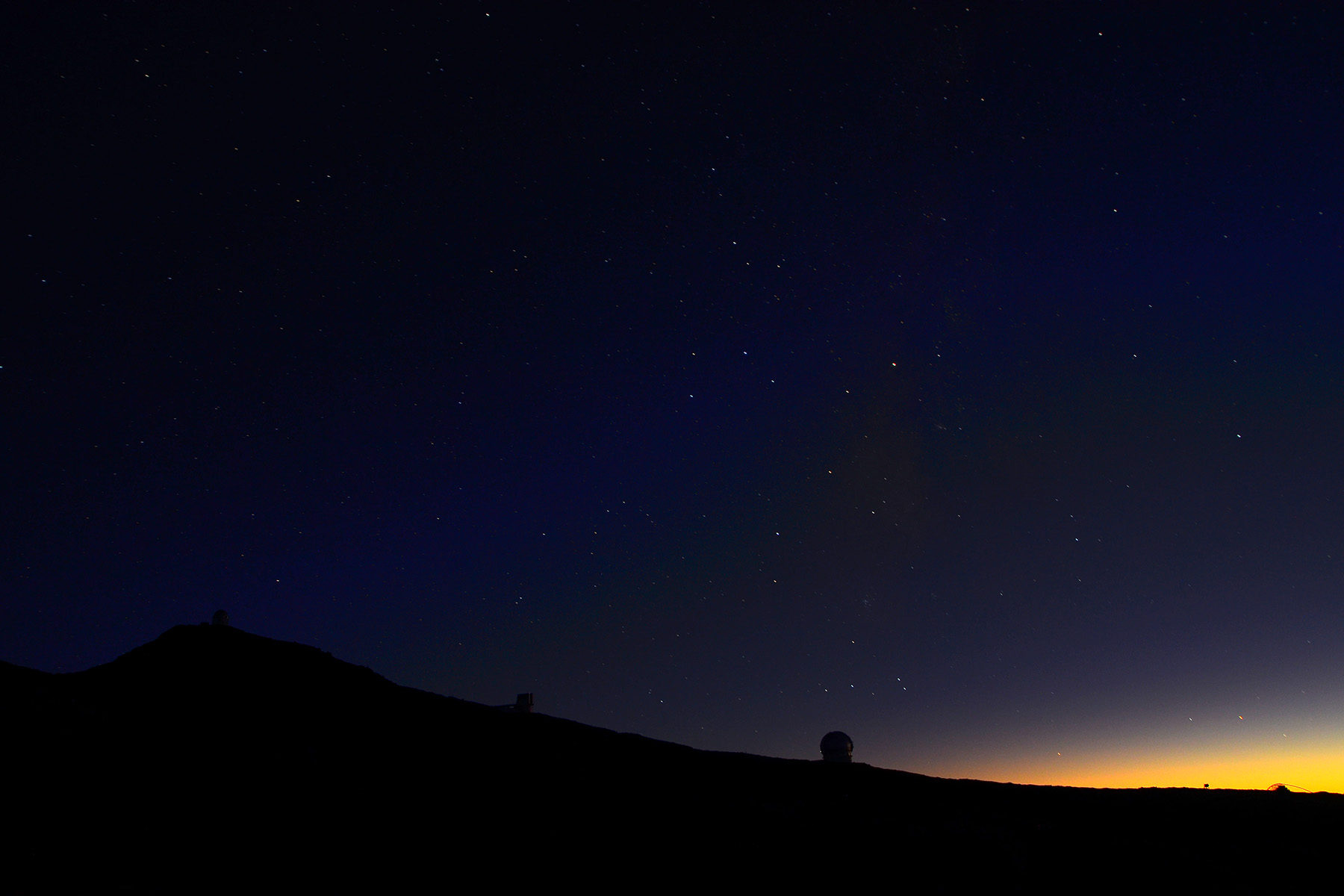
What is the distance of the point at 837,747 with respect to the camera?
30.8 m

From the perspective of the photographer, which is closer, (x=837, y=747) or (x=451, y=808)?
(x=451, y=808)

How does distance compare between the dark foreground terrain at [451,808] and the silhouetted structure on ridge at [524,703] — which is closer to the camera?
the dark foreground terrain at [451,808]

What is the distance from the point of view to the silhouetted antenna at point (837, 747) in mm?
30625

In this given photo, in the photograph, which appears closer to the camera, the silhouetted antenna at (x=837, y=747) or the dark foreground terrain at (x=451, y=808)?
the dark foreground terrain at (x=451, y=808)

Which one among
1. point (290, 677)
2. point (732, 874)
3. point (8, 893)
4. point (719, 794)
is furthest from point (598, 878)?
point (290, 677)

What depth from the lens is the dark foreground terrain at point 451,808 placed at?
13047mm

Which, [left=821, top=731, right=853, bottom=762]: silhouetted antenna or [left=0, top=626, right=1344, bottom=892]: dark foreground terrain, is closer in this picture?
[left=0, top=626, right=1344, bottom=892]: dark foreground terrain

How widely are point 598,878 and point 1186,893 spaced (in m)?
13.5

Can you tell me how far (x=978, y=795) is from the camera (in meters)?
23.5

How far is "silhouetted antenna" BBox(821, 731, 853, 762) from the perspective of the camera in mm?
30625

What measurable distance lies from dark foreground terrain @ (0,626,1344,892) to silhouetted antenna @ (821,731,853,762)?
236 inches

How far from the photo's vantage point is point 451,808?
16109 millimetres

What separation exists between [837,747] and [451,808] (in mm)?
19066

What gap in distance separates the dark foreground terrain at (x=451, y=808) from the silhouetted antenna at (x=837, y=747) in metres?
6.00
